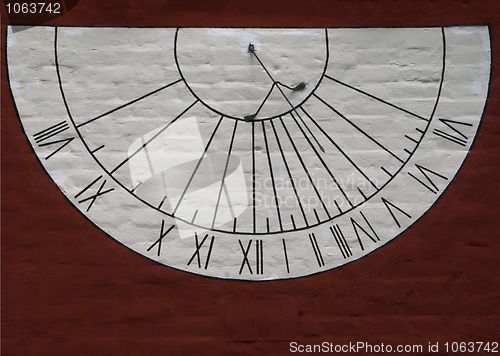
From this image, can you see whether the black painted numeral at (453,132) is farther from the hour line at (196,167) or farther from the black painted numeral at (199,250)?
A: the black painted numeral at (199,250)

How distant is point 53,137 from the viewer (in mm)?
4285

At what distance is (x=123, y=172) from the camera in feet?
14.0

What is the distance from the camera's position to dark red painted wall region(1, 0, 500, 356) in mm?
4246

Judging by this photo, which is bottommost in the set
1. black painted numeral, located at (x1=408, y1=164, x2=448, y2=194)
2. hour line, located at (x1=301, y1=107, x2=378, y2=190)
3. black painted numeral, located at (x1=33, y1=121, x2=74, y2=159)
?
black painted numeral, located at (x1=408, y1=164, x2=448, y2=194)

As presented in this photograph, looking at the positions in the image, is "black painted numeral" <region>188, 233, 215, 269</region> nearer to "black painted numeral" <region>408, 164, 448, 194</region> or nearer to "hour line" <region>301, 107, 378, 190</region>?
"hour line" <region>301, 107, 378, 190</region>

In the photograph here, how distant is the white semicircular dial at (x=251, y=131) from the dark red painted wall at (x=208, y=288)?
74 mm

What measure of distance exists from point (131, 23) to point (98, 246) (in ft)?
4.07

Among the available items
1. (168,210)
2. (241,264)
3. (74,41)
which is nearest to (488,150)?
(241,264)

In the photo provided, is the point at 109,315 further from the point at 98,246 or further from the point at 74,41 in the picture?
the point at 74,41

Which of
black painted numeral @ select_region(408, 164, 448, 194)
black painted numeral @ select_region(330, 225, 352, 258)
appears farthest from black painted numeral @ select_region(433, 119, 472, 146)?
black painted numeral @ select_region(330, 225, 352, 258)

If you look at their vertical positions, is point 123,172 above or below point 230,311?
above

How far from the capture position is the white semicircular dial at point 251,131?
4.28m

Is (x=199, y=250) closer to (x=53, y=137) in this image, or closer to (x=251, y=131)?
(x=251, y=131)

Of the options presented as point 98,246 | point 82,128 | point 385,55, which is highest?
point 385,55
